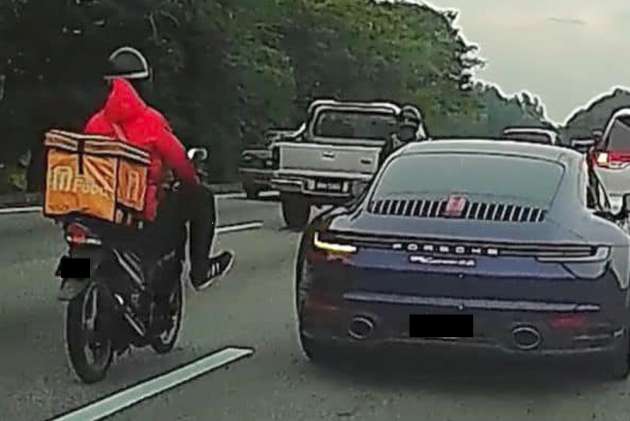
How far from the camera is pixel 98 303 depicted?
883cm

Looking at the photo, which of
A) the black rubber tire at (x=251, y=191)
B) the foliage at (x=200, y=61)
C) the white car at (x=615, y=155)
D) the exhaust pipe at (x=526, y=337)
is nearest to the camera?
the exhaust pipe at (x=526, y=337)

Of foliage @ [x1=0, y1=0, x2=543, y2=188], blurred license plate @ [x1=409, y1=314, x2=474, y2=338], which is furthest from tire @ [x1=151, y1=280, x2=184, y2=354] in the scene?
foliage @ [x1=0, y1=0, x2=543, y2=188]

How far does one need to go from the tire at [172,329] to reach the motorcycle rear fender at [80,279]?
39.6 inches

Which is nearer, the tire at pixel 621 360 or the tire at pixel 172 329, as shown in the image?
the tire at pixel 621 360

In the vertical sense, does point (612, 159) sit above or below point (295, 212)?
above

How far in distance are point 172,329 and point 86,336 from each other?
4.09ft

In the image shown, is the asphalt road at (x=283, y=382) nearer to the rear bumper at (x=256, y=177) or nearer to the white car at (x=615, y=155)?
the white car at (x=615, y=155)

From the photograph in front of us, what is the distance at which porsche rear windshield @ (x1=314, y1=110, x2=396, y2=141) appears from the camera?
23719 millimetres

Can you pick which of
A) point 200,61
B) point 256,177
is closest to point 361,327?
point 256,177

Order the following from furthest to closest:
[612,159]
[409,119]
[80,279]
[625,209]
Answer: [409,119]
[612,159]
[625,209]
[80,279]

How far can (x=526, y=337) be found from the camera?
8.79m

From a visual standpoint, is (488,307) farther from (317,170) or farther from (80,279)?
(317,170)

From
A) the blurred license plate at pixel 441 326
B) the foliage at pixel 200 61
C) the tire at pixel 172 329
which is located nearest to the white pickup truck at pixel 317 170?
the foliage at pixel 200 61

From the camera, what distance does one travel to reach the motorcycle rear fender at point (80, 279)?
865 centimetres
